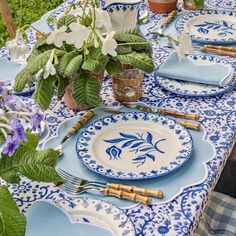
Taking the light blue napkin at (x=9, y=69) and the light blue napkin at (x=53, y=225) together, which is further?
the light blue napkin at (x=9, y=69)

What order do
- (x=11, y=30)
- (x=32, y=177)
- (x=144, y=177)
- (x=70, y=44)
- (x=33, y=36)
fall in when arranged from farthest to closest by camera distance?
(x=11, y=30) < (x=33, y=36) < (x=70, y=44) < (x=144, y=177) < (x=32, y=177)

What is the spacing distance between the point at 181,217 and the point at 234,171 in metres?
0.81

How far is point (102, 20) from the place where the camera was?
115 cm

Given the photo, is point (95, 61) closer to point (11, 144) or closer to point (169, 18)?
point (11, 144)

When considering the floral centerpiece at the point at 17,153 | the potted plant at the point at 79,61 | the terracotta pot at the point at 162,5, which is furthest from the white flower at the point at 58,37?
the terracotta pot at the point at 162,5

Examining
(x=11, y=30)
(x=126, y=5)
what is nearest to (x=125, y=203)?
(x=126, y=5)

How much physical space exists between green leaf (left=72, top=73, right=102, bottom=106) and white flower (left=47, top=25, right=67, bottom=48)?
0.09 metres

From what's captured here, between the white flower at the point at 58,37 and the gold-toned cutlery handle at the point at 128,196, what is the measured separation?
1.11ft

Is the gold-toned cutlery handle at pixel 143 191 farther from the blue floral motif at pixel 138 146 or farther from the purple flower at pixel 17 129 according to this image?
the purple flower at pixel 17 129

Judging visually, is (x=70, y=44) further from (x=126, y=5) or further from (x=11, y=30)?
(x=11, y=30)

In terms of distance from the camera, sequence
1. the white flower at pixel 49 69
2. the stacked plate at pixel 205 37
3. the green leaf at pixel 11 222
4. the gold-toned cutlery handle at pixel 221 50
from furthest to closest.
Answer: the gold-toned cutlery handle at pixel 221 50, the stacked plate at pixel 205 37, the white flower at pixel 49 69, the green leaf at pixel 11 222

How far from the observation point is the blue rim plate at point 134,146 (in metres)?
1.02

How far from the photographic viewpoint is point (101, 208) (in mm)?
918

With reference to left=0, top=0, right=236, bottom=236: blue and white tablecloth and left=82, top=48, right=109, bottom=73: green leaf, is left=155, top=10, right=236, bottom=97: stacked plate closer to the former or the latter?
left=0, top=0, right=236, bottom=236: blue and white tablecloth
